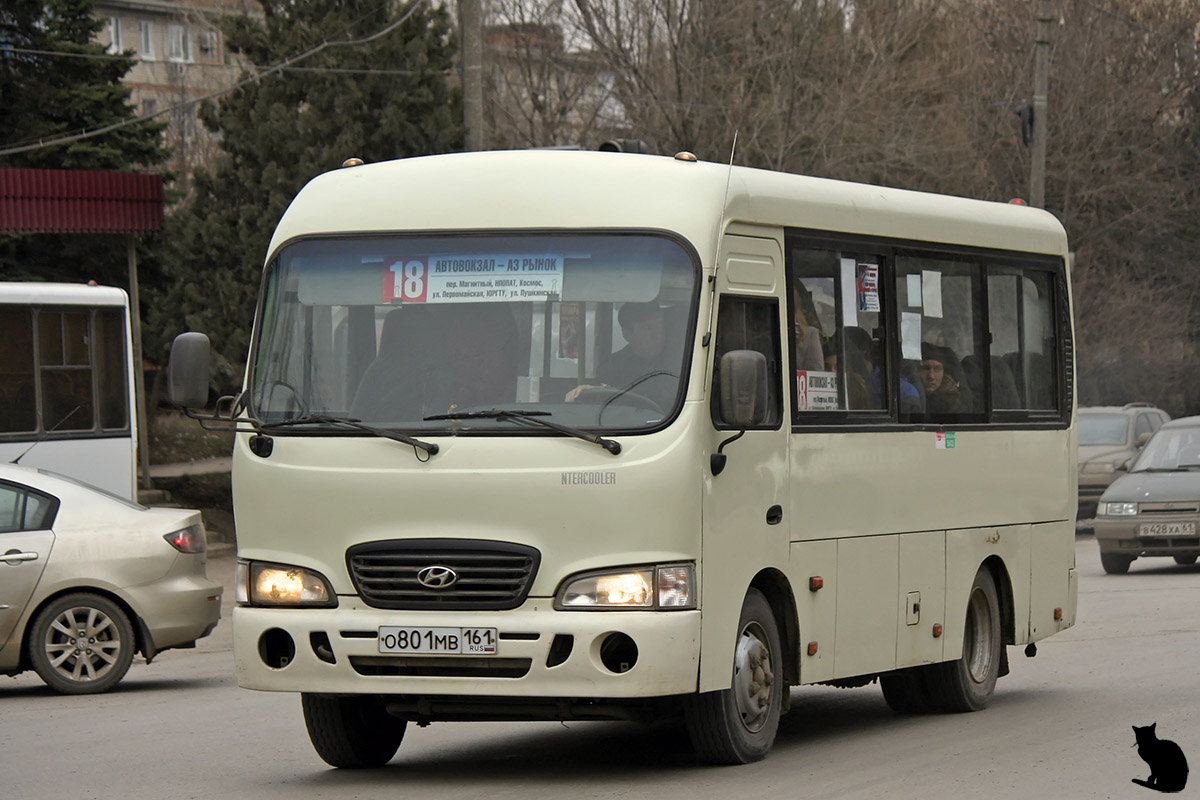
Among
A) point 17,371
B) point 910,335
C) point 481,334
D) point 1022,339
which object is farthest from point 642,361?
point 17,371

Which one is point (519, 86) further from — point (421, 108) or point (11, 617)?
point (11, 617)

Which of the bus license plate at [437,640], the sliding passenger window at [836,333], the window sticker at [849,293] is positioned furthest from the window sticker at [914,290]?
the bus license plate at [437,640]

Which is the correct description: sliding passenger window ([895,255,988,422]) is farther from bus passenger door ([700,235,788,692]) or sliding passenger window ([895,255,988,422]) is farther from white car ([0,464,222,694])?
white car ([0,464,222,694])

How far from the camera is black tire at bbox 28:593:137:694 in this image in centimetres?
1307

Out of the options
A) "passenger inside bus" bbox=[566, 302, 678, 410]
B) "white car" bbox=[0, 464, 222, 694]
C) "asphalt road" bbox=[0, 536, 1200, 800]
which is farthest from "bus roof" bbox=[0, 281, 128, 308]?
"passenger inside bus" bbox=[566, 302, 678, 410]

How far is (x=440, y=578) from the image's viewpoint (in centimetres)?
823

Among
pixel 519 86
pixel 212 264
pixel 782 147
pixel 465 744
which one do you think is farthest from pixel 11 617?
pixel 519 86

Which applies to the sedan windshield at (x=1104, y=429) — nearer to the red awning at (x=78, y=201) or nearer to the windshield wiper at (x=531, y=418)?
the red awning at (x=78, y=201)

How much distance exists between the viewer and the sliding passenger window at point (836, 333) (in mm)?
9570

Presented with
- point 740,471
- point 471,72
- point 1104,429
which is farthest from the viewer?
point 1104,429

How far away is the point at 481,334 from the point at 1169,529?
1546 cm

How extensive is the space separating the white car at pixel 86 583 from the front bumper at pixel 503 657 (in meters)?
5.04

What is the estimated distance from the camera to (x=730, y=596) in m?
8.58

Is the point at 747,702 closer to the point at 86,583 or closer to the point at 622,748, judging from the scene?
the point at 622,748
